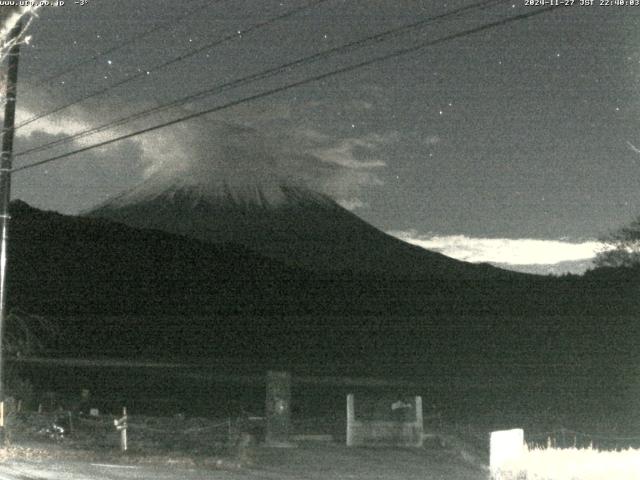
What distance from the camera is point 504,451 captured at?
619 inches

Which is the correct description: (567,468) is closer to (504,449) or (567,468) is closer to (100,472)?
(504,449)

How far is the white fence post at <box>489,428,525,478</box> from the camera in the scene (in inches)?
598

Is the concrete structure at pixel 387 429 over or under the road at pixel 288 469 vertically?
over

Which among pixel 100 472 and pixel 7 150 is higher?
pixel 7 150

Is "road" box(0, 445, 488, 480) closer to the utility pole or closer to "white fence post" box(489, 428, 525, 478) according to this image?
"white fence post" box(489, 428, 525, 478)

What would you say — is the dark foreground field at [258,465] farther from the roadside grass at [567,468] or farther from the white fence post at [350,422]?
the roadside grass at [567,468]

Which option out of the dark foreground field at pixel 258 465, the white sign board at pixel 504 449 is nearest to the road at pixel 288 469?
the dark foreground field at pixel 258 465

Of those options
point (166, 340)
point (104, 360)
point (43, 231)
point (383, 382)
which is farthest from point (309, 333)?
point (43, 231)

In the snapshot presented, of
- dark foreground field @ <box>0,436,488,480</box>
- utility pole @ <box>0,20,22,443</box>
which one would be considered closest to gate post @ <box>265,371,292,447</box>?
dark foreground field @ <box>0,436,488,480</box>

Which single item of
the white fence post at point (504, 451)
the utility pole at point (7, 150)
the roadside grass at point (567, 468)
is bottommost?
the roadside grass at point (567, 468)

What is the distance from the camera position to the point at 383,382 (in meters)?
67.4

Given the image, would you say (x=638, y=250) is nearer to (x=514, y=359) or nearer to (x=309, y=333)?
(x=514, y=359)

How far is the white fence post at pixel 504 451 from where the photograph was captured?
15195mm

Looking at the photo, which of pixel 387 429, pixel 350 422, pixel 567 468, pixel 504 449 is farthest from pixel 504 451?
pixel 350 422
